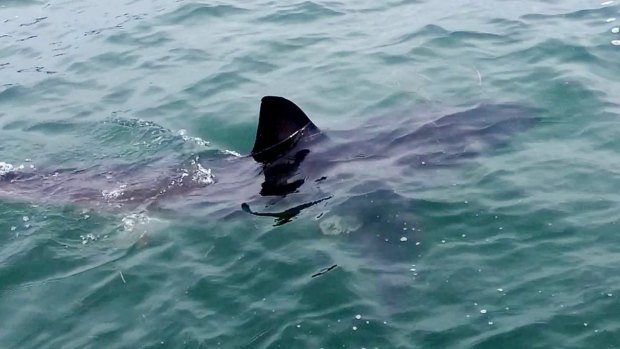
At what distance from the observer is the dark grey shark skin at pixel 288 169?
9.45 metres

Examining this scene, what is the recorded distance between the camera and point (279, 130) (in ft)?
33.0

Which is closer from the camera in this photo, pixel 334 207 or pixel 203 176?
pixel 334 207

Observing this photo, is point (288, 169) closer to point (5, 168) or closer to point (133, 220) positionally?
point (133, 220)

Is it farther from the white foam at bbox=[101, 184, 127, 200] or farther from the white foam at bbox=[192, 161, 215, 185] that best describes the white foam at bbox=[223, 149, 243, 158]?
the white foam at bbox=[101, 184, 127, 200]

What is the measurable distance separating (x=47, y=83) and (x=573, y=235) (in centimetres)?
932

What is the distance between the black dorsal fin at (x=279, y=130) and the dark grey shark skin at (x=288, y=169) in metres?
0.01

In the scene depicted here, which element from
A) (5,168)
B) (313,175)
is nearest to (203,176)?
(313,175)

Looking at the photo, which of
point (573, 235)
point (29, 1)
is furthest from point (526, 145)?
point (29, 1)

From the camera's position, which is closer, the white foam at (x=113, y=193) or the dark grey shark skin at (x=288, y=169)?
the dark grey shark skin at (x=288, y=169)

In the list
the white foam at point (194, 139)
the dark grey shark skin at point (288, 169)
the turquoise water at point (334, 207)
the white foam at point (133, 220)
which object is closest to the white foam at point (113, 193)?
the dark grey shark skin at point (288, 169)

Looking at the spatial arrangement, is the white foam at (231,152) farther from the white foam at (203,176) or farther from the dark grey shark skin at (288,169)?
the white foam at (203,176)

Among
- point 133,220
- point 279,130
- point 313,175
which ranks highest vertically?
point 279,130

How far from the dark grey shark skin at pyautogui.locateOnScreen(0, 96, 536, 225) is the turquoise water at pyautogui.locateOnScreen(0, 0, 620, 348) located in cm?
17

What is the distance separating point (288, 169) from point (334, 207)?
106 centimetres
